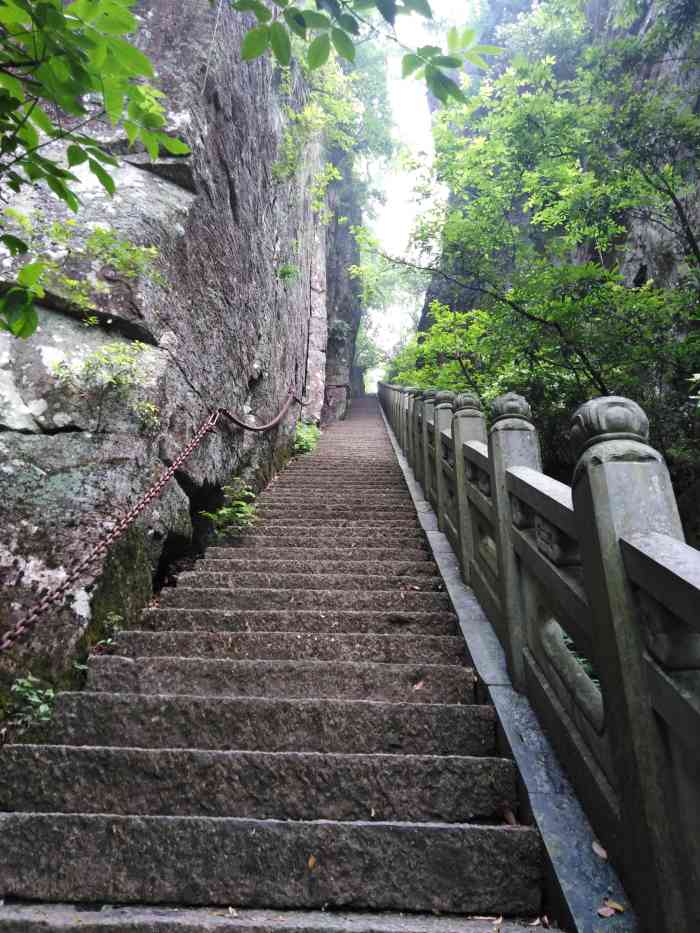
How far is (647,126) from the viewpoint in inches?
215

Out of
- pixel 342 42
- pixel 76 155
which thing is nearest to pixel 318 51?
pixel 342 42

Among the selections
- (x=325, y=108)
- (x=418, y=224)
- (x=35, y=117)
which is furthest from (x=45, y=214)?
(x=325, y=108)

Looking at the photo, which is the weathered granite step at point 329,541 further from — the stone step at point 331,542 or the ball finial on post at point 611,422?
the ball finial on post at point 611,422

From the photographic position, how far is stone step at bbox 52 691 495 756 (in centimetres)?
224

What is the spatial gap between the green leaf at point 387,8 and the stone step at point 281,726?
2.42 metres

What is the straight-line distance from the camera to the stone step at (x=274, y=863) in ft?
5.39

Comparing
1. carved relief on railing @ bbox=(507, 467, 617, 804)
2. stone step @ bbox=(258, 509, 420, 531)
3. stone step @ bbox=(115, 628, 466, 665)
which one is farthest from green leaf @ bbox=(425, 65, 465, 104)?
stone step @ bbox=(258, 509, 420, 531)

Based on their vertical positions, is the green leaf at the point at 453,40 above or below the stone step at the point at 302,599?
above

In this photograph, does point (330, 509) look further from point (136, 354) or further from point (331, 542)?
point (136, 354)

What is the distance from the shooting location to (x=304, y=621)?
3.24 meters

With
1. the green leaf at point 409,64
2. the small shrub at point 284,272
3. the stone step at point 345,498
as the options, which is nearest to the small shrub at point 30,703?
the green leaf at point 409,64

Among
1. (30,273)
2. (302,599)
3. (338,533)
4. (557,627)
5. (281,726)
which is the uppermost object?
(30,273)

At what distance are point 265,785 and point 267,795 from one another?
0.04 metres

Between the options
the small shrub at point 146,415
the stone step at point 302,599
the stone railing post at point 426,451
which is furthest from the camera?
the stone railing post at point 426,451
